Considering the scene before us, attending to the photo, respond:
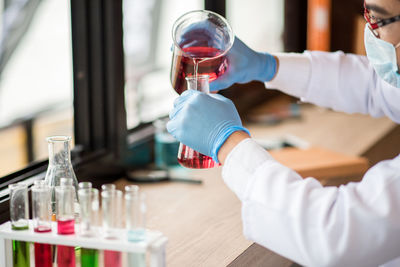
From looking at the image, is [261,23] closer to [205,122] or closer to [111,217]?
[205,122]

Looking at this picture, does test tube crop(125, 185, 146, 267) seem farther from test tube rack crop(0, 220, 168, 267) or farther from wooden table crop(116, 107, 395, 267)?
wooden table crop(116, 107, 395, 267)

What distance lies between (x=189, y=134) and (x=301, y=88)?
789 mm

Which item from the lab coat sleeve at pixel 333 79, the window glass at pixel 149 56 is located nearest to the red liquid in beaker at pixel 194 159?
the lab coat sleeve at pixel 333 79

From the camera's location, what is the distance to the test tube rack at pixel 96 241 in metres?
1.13

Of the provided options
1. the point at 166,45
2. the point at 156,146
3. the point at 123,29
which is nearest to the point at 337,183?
the point at 156,146

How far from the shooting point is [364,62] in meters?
1.98

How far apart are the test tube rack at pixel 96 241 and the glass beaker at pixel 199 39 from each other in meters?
0.51

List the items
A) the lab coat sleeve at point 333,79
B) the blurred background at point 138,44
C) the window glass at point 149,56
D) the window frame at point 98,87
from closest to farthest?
the lab coat sleeve at point 333,79
the window frame at point 98,87
the window glass at point 149,56
the blurred background at point 138,44

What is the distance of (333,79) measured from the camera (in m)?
1.97

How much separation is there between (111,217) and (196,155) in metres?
0.35

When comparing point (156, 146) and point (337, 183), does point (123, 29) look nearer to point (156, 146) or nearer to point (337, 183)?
point (156, 146)

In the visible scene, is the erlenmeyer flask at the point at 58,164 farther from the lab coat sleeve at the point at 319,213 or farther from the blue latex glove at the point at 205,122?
the lab coat sleeve at the point at 319,213

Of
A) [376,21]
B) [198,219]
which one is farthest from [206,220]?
[376,21]

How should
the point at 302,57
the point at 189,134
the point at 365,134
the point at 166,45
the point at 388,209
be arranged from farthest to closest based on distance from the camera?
the point at 166,45 → the point at 365,134 → the point at 302,57 → the point at 189,134 → the point at 388,209
